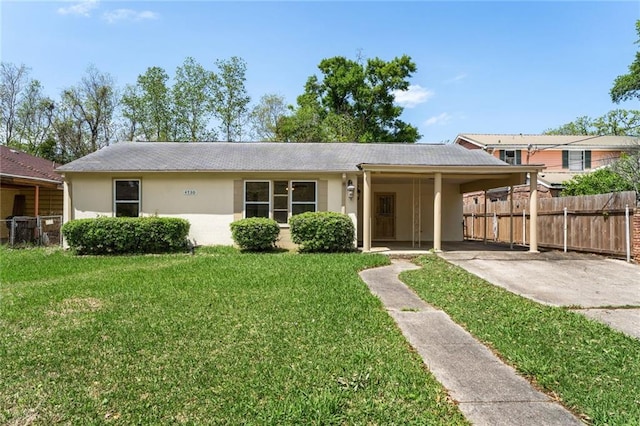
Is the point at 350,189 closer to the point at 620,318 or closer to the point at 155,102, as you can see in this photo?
the point at 620,318

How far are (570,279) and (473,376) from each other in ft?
19.6

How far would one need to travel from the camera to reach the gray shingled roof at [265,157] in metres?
12.9

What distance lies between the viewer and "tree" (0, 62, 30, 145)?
95.5ft

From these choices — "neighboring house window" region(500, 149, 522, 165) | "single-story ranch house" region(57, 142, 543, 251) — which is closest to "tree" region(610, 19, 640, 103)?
"neighboring house window" region(500, 149, 522, 165)

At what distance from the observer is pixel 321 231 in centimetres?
1173

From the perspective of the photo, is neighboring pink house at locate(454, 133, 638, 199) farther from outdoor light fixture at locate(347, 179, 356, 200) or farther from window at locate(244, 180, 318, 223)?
window at locate(244, 180, 318, 223)

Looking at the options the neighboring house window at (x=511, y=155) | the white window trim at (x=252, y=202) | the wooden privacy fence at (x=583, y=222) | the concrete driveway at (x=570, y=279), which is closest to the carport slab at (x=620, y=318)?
the concrete driveway at (x=570, y=279)

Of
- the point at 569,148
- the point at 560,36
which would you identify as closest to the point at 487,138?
the point at 569,148

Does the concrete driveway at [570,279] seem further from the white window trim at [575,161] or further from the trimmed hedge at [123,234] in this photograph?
the white window trim at [575,161]

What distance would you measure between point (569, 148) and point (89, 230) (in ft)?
94.7

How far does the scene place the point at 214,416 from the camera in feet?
9.21

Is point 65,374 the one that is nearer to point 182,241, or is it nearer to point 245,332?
point 245,332

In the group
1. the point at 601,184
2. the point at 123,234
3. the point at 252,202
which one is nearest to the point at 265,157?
the point at 252,202

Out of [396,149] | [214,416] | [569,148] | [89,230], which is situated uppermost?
[569,148]
